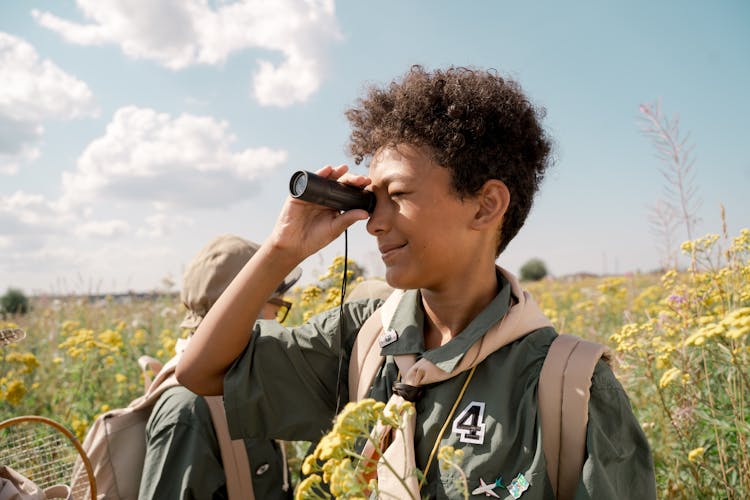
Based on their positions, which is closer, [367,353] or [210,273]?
[367,353]

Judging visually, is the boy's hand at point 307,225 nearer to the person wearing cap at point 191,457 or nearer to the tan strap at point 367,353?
the tan strap at point 367,353

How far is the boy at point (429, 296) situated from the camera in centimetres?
152

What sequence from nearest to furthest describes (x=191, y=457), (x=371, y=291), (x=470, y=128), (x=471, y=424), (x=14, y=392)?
(x=471, y=424) < (x=470, y=128) < (x=191, y=457) < (x=371, y=291) < (x=14, y=392)

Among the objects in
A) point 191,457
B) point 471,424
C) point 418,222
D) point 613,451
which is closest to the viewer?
point 613,451

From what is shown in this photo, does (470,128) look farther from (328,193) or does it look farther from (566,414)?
(566,414)

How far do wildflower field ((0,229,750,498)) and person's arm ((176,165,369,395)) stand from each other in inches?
28.4

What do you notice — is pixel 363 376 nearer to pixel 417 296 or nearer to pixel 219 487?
pixel 417 296

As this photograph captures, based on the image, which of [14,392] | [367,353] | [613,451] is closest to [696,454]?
[613,451]

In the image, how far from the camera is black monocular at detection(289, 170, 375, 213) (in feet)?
5.42

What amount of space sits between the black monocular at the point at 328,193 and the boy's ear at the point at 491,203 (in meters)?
0.31

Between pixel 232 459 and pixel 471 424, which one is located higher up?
pixel 471 424

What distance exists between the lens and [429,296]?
5.98 feet

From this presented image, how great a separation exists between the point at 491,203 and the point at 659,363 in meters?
1.35

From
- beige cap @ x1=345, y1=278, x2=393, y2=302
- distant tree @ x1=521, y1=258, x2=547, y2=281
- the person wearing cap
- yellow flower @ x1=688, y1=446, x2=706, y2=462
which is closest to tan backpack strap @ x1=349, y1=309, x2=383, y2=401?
the person wearing cap
